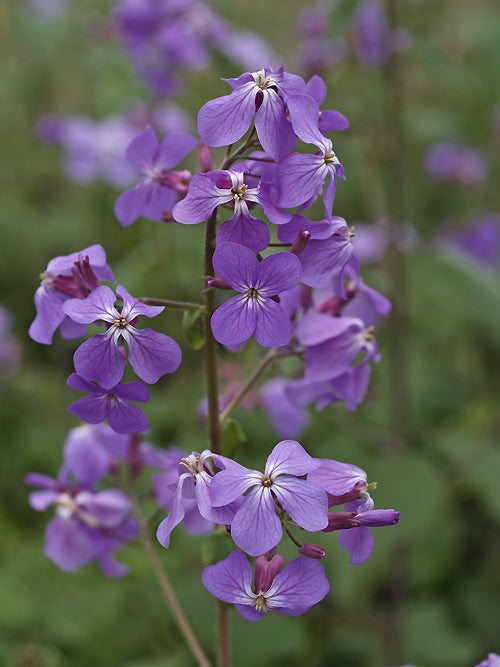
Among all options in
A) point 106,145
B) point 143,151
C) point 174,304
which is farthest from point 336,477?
point 106,145

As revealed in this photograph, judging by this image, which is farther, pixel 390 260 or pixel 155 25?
pixel 155 25

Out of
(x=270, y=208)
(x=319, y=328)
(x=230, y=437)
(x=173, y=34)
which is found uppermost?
(x=173, y=34)

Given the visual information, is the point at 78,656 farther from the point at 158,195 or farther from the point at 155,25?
the point at 155,25

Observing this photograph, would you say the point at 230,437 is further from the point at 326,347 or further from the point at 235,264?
the point at 235,264

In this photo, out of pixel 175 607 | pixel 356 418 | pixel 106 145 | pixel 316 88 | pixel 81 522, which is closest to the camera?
pixel 316 88

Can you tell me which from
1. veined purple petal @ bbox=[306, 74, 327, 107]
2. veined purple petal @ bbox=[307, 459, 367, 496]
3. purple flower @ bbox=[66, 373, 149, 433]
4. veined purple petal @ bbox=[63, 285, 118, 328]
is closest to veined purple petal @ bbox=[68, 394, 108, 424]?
purple flower @ bbox=[66, 373, 149, 433]

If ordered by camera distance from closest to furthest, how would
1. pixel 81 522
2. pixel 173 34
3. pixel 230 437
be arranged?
pixel 230 437 → pixel 81 522 → pixel 173 34

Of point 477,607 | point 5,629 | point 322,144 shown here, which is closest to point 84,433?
point 322,144
